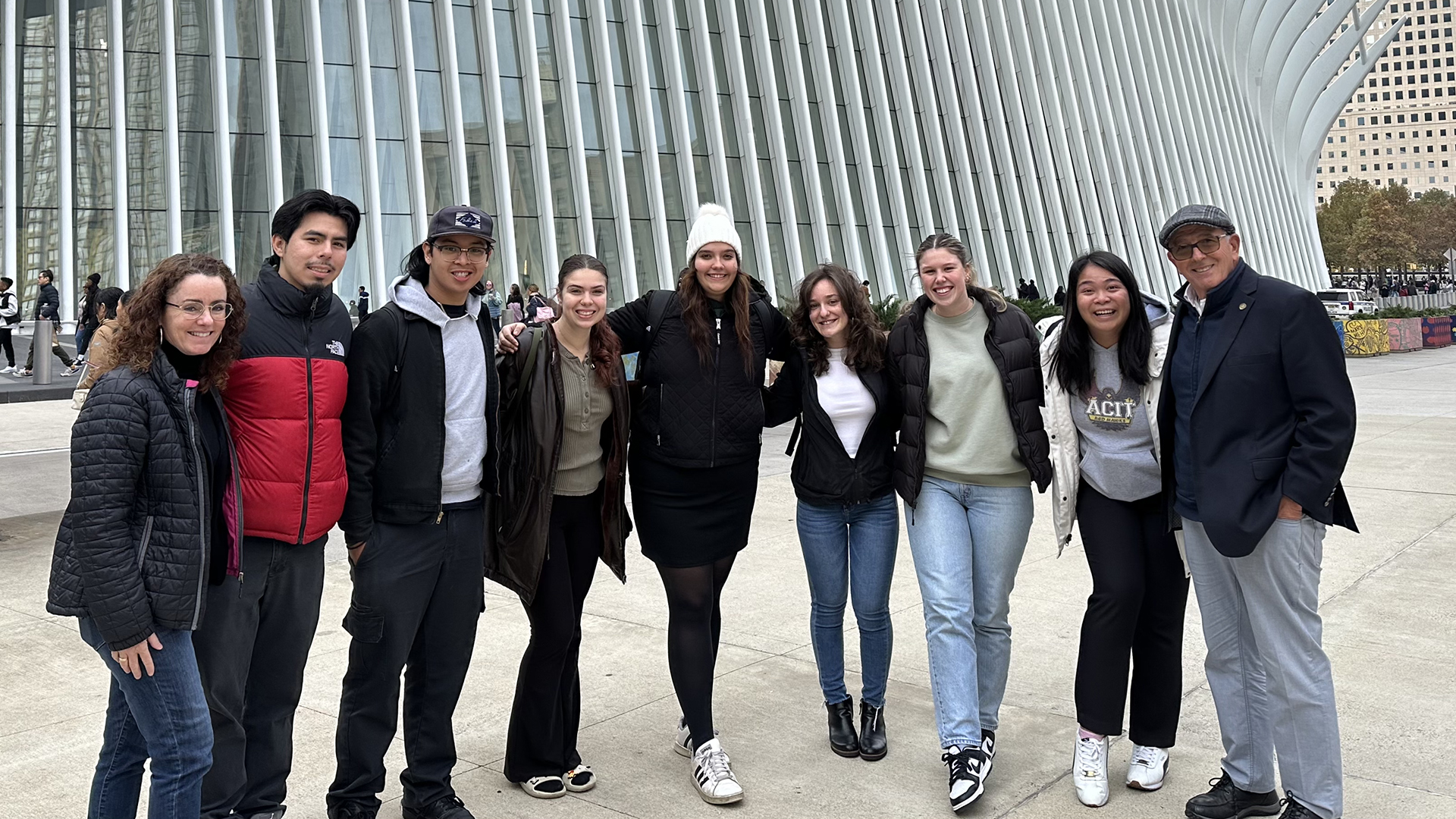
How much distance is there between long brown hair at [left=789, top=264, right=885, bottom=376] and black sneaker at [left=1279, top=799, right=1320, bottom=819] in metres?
2.05

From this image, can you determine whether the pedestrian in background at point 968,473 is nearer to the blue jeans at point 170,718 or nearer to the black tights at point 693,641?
the black tights at point 693,641

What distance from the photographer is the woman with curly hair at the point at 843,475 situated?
14.8ft

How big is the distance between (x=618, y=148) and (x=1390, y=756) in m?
29.1

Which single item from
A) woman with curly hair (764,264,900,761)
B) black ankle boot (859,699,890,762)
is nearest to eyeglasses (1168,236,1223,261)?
woman with curly hair (764,264,900,761)

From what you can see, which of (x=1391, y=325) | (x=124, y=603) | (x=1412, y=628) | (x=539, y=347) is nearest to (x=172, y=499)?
(x=124, y=603)

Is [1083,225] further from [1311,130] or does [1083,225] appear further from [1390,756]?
[1390,756]

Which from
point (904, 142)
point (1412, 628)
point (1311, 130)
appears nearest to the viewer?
point (1412, 628)

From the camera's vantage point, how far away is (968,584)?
14.4 ft

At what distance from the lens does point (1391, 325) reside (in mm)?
32094

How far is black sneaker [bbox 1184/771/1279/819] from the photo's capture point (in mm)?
3949

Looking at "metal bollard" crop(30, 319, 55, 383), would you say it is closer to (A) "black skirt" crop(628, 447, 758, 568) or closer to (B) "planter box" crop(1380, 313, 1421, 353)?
(A) "black skirt" crop(628, 447, 758, 568)

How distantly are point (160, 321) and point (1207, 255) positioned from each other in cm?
320

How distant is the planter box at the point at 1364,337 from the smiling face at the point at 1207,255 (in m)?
29.4

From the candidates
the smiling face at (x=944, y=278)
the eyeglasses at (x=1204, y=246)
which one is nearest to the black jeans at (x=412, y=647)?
the smiling face at (x=944, y=278)
